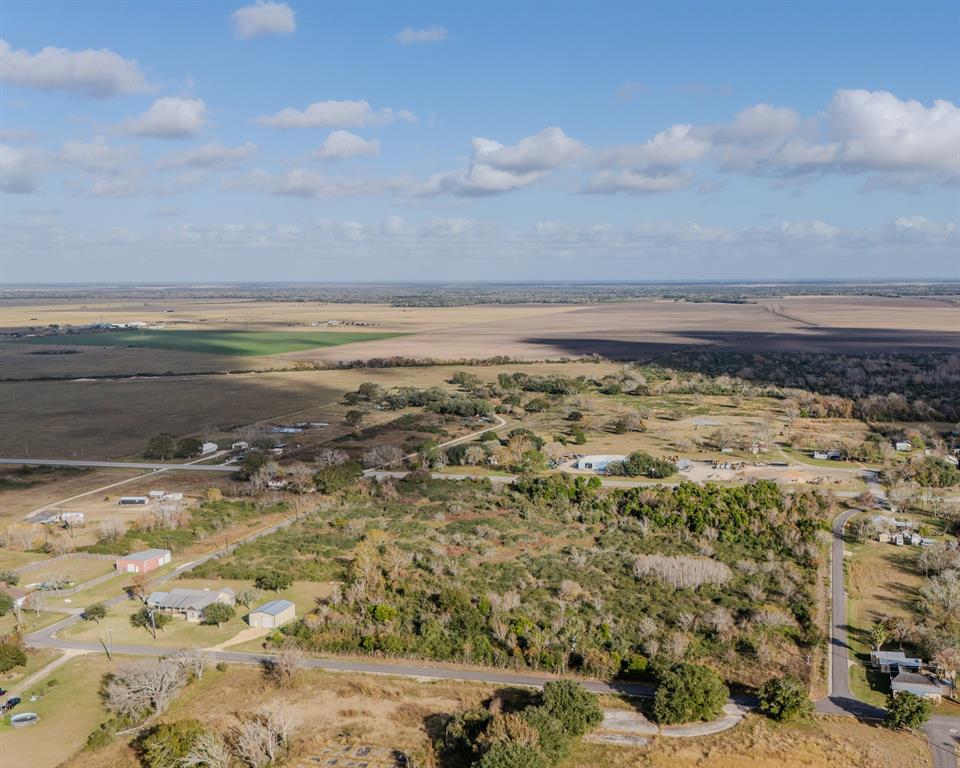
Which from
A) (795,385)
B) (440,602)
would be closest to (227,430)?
(440,602)

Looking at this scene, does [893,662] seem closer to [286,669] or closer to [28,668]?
[286,669]

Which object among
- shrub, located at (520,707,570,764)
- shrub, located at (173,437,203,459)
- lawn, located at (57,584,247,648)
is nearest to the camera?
shrub, located at (520,707,570,764)

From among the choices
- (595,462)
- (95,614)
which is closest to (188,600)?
(95,614)

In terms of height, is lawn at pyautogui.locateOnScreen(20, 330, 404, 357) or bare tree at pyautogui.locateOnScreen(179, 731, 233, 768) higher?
lawn at pyautogui.locateOnScreen(20, 330, 404, 357)

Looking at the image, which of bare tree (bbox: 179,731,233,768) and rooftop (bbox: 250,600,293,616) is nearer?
bare tree (bbox: 179,731,233,768)

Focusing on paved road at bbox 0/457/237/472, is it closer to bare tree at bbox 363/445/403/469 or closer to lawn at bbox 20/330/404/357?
bare tree at bbox 363/445/403/469

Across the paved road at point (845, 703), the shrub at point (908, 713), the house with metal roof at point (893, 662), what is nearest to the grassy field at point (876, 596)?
the paved road at point (845, 703)

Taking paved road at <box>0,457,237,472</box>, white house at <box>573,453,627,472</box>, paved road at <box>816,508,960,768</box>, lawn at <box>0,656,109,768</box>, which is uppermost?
white house at <box>573,453,627,472</box>

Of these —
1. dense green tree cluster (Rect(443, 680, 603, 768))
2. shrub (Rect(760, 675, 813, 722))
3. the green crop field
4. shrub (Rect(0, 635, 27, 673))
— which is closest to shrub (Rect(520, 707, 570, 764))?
dense green tree cluster (Rect(443, 680, 603, 768))
